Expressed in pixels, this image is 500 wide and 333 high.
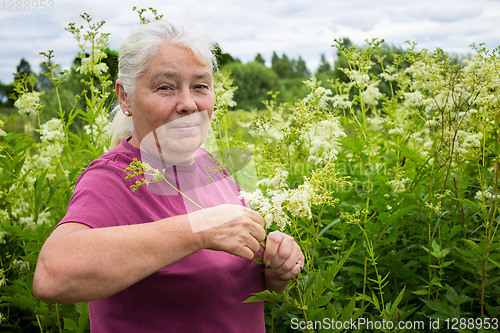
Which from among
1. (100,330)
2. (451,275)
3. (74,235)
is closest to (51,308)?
(100,330)

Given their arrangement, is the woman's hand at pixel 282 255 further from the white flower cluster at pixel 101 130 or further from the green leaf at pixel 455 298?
the white flower cluster at pixel 101 130

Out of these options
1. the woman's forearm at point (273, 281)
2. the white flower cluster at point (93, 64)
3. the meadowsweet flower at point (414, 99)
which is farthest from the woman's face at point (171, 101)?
the meadowsweet flower at point (414, 99)

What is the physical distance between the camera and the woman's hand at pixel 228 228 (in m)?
1.28

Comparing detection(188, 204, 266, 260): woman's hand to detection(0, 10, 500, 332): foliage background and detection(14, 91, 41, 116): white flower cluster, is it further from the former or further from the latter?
detection(14, 91, 41, 116): white flower cluster

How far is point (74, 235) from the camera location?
125 centimetres

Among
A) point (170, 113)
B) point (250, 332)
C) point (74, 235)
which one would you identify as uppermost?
point (170, 113)

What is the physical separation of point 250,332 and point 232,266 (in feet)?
1.14

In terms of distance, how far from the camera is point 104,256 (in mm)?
1217

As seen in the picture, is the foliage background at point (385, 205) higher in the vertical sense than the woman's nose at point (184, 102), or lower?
lower

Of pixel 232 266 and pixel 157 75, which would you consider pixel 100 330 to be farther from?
pixel 157 75

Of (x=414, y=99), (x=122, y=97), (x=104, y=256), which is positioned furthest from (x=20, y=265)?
(x=414, y=99)

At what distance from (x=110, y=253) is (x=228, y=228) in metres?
0.34

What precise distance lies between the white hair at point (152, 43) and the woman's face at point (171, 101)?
2 centimetres

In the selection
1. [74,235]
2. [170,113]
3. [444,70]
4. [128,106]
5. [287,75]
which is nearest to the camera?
[74,235]
